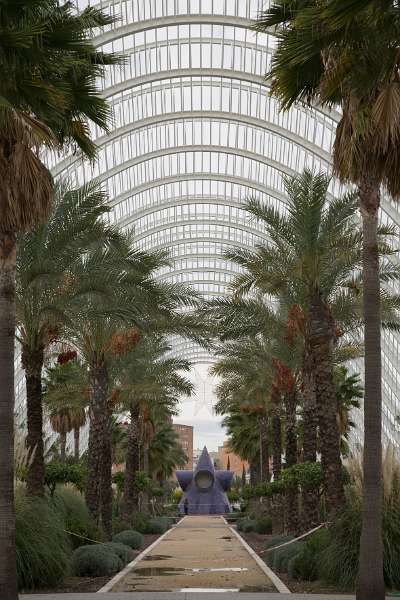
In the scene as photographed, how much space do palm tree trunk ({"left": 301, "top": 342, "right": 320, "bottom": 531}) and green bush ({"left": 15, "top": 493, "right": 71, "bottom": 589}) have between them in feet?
28.3

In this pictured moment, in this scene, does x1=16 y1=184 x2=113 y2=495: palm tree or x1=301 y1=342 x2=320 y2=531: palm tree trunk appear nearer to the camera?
x1=16 y1=184 x2=113 y2=495: palm tree

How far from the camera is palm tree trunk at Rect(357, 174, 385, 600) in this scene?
10727mm

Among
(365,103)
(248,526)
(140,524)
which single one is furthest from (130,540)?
(365,103)

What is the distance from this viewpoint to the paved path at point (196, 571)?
14.4m

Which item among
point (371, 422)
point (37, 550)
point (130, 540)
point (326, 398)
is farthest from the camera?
point (130, 540)

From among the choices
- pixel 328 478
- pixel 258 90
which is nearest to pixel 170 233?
pixel 258 90

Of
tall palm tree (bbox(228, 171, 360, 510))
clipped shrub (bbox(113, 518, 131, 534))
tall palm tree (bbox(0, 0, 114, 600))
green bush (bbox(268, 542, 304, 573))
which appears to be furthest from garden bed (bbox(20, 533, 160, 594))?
clipped shrub (bbox(113, 518, 131, 534))

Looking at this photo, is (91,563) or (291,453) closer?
(91,563)

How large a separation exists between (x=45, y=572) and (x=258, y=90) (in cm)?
3085

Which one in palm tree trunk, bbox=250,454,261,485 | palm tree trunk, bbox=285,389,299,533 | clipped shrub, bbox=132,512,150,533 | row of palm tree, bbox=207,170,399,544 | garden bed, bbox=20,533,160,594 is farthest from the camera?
palm tree trunk, bbox=250,454,261,485

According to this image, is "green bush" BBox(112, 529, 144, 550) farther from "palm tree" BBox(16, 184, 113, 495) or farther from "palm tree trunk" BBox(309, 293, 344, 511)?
"palm tree trunk" BBox(309, 293, 344, 511)

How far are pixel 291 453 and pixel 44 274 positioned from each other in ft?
46.0

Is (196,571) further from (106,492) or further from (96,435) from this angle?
(106,492)

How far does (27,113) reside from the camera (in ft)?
36.6
